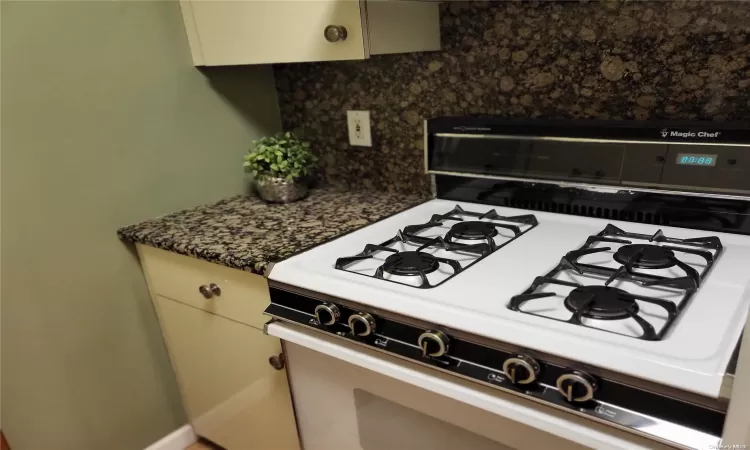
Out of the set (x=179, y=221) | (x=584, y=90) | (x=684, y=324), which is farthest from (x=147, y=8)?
(x=684, y=324)

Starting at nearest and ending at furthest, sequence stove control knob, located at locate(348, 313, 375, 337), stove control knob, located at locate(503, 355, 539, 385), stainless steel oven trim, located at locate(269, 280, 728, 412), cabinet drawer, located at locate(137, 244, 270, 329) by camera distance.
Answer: stainless steel oven trim, located at locate(269, 280, 728, 412) → stove control knob, located at locate(503, 355, 539, 385) → stove control knob, located at locate(348, 313, 375, 337) → cabinet drawer, located at locate(137, 244, 270, 329)

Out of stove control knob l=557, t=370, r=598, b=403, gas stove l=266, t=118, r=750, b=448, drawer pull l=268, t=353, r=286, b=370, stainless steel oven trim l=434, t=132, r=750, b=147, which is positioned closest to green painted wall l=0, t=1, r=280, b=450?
drawer pull l=268, t=353, r=286, b=370

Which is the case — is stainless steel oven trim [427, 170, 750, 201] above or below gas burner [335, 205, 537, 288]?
→ above

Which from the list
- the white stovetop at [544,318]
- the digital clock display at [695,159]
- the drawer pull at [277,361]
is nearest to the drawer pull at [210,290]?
the drawer pull at [277,361]

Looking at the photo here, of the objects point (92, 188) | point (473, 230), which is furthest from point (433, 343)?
point (92, 188)

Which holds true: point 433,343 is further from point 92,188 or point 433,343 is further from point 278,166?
point 92,188

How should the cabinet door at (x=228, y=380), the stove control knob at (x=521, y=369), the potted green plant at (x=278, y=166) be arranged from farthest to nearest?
the potted green plant at (x=278, y=166) → the cabinet door at (x=228, y=380) → the stove control knob at (x=521, y=369)

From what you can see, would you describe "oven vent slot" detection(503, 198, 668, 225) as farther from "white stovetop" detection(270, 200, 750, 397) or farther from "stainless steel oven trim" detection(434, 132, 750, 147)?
"stainless steel oven trim" detection(434, 132, 750, 147)

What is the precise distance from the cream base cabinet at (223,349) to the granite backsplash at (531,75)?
0.59 meters

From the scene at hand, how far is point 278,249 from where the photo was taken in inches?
47.1

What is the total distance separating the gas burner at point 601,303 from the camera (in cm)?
77

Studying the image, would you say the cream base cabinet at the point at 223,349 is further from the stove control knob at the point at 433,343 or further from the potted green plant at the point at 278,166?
the stove control knob at the point at 433,343

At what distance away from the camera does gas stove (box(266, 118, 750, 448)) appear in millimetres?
684

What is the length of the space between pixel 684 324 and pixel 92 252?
4.57 feet
